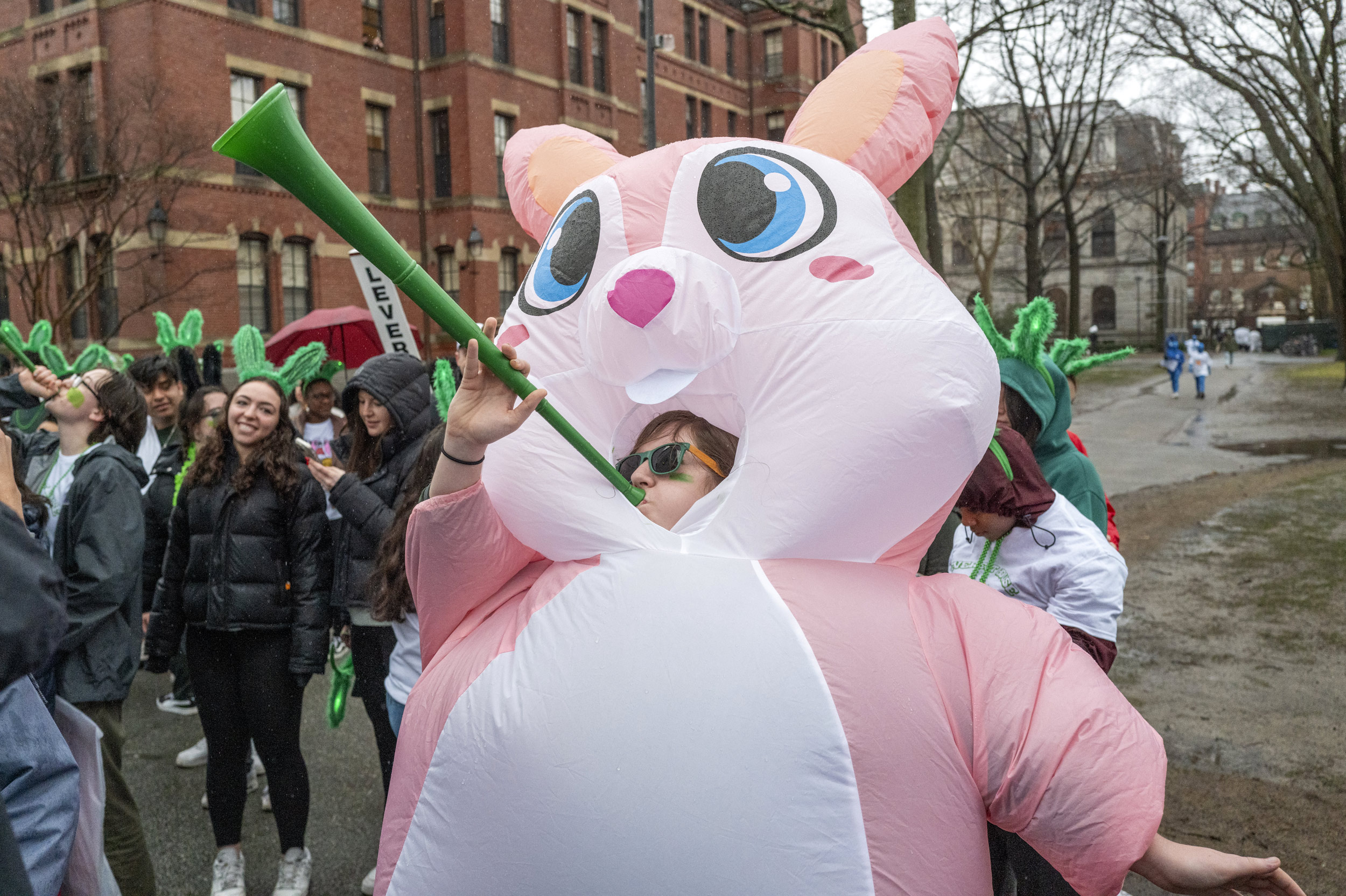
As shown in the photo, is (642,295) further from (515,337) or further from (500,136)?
(500,136)

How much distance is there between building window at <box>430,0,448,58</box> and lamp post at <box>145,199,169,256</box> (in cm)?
788

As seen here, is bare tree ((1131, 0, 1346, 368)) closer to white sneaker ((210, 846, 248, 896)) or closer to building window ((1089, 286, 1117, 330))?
white sneaker ((210, 846, 248, 896))

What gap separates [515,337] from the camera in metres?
2.26

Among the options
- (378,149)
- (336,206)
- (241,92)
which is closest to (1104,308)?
(378,149)

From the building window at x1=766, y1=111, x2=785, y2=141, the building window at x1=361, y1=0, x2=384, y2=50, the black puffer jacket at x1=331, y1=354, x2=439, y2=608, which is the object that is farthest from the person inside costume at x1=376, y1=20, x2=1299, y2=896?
the building window at x1=766, y1=111, x2=785, y2=141

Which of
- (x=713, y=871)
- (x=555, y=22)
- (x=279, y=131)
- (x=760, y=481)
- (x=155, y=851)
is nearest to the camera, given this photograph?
(x=279, y=131)

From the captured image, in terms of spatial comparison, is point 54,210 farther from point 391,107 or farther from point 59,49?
point 391,107

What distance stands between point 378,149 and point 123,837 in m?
21.4

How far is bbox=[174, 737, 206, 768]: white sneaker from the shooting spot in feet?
17.3

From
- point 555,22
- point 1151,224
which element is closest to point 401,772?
point 555,22

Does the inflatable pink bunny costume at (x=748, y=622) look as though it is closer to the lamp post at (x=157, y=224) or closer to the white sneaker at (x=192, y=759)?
the white sneaker at (x=192, y=759)

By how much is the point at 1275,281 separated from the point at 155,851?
87.6 m

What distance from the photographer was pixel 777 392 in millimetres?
2010

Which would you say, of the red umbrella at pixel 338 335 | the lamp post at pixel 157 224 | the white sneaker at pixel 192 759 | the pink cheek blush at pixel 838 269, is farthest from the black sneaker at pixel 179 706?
the lamp post at pixel 157 224
